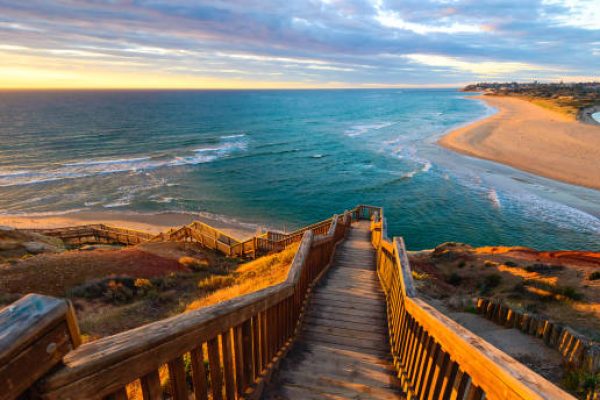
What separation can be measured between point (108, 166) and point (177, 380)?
47.4 m

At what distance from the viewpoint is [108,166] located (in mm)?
43344

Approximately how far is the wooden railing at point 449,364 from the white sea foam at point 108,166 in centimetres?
4290

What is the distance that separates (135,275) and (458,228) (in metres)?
22.1

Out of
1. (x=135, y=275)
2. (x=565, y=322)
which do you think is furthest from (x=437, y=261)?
(x=135, y=275)

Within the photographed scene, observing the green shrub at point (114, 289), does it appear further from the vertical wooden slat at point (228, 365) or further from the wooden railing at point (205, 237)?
the vertical wooden slat at point (228, 365)

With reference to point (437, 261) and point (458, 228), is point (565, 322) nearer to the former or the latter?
point (437, 261)

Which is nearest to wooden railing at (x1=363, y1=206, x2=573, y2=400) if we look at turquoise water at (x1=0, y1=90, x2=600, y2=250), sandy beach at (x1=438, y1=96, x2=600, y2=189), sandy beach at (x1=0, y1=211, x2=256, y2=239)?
turquoise water at (x1=0, y1=90, x2=600, y2=250)

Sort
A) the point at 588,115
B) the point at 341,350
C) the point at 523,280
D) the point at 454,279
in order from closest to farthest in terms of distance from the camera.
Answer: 1. the point at 341,350
2. the point at 523,280
3. the point at 454,279
4. the point at 588,115

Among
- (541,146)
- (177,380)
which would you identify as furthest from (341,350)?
(541,146)

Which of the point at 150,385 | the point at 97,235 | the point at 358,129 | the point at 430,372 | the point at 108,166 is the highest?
the point at 150,385

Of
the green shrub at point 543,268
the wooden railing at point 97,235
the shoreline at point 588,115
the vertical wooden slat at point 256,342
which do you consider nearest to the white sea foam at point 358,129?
the shoreline at point 588,115

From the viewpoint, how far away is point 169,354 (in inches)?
83.7

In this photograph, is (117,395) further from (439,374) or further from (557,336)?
(557,336)

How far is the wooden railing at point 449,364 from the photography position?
78.1 inches
